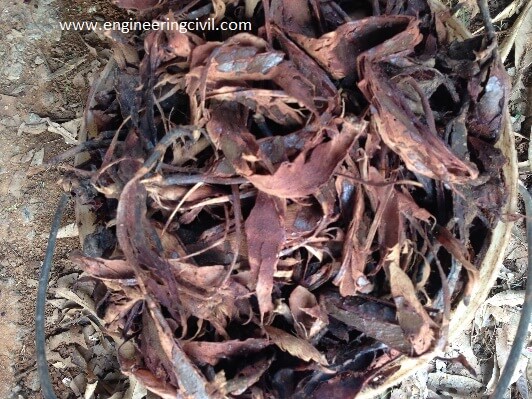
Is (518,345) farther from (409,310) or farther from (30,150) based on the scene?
(30,150)

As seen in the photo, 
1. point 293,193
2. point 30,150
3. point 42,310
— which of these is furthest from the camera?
point 30,150

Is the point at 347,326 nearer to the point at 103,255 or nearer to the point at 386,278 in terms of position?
the point at 386,278

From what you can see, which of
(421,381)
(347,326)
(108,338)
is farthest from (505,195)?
(108,338)

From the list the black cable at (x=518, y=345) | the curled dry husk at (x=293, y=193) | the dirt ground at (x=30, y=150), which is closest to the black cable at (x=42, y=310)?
the curled dry husk at (x=293, y=193)

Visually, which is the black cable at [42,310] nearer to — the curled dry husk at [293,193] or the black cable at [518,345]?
the curled dry husk at [293,193]

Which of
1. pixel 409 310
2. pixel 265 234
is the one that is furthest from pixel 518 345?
pixel 265 234

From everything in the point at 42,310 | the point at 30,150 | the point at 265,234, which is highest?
the point at 265,234

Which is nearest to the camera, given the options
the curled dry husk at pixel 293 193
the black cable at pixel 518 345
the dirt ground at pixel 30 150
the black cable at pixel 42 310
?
the curled dry husk at pixel 293 193

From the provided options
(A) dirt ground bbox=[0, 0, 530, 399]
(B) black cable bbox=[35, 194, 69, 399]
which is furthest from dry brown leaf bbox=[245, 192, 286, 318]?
(A) dirt ground bbox=[0, 0, 530, 399]
